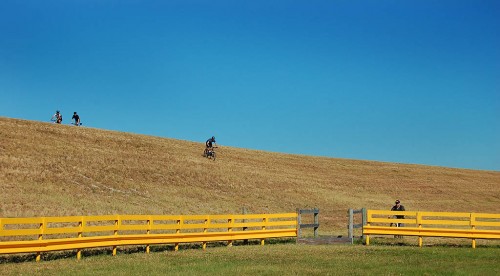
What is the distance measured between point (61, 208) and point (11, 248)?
1544 centimetres

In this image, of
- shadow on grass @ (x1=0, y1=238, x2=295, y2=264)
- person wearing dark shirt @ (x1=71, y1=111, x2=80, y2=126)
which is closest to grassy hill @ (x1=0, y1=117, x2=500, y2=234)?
person wearing dark shirt @ (x1=71, y1=111, x2=80, y2=126)

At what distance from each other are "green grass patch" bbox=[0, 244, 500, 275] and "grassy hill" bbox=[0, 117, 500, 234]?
970 cm

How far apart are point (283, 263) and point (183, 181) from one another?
30697 mm

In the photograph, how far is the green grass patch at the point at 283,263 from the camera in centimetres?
1673

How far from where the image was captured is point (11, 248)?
18828 mm

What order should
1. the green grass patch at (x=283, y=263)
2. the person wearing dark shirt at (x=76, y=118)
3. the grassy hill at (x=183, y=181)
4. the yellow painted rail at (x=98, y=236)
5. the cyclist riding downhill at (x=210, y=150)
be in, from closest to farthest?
1. the green grass patch at (x=283, y=263)
2. the yellow painted rail at (x=98, y=236)
3. the grassy hill at (x=183, y=181)
4. the cyclist riding downhill at (x=210, y=150)
5. the person wearing dark shirt at (x=76, y=118)

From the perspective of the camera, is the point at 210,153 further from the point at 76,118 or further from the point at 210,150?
the point at 76,118

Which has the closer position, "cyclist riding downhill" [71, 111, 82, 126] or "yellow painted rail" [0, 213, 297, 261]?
"yellow painted rail" [0, 213, 297, 261]

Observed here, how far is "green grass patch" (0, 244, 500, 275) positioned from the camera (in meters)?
16.7

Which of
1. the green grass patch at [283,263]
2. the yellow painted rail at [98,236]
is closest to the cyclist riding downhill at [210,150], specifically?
the yellow painted rail at [98,236]

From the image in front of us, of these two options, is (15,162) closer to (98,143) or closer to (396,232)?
(98,143)

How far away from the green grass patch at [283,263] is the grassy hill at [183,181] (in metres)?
9.70

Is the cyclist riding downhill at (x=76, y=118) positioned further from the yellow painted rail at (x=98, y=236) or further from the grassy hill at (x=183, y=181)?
the yellow painted rail at (x=98, y=236)

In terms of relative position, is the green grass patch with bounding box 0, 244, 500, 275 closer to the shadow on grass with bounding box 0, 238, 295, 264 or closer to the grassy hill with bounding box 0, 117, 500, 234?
the shadow on grass with bounding box 0, 238, 295, 264
